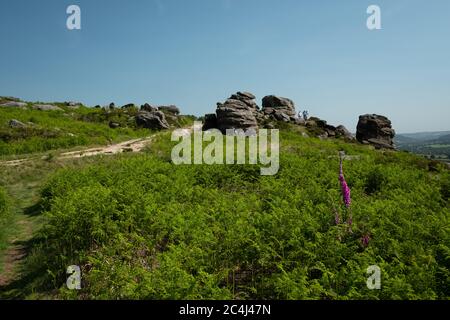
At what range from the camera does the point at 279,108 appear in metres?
52.9

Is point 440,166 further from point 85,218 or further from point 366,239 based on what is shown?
point 85,218

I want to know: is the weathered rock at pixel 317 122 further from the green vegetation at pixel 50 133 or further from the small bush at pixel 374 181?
the small bush at pixel 374 181

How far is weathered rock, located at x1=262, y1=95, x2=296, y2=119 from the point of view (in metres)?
51.4

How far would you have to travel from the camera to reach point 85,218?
32.6 ft

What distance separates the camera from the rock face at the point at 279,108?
1913 inches

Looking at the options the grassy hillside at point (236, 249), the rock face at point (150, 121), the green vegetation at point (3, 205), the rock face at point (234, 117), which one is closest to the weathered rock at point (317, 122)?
the rock face at point (234, 117)

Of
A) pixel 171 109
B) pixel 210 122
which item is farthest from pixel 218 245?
pixel 171 109

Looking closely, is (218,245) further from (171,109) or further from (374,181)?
(171,109)

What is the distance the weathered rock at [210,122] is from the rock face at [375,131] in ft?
64.9

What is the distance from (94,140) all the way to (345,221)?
1058 inches

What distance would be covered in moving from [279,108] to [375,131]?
45.5ft

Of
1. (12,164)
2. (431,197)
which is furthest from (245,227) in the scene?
(12,164)

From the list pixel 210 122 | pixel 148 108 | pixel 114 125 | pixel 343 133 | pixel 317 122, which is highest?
pixel 148 108
